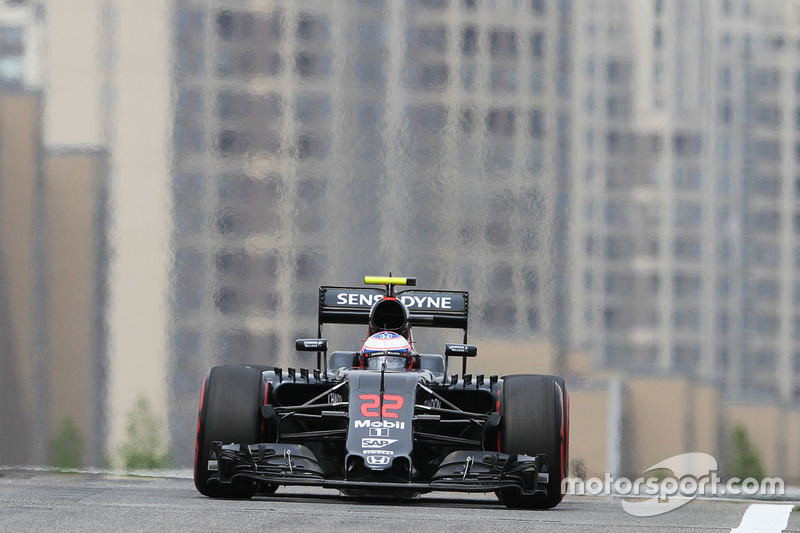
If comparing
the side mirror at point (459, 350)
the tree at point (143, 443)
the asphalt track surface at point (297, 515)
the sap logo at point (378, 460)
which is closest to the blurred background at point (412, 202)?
the tree at point (143, 443)

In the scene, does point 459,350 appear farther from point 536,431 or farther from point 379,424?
point 379,424

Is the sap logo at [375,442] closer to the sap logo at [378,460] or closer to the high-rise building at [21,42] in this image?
the sap logo at [378,460]

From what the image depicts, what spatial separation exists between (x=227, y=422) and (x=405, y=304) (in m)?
2.04

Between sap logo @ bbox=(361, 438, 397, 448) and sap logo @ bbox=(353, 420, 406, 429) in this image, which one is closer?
sap logo @ bbox=(361, 438, 397, 448)

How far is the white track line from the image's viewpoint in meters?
7.01

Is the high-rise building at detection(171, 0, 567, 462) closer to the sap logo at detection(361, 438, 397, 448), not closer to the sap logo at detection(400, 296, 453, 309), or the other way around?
the sap logo at detection(400, 296, 453, 309)

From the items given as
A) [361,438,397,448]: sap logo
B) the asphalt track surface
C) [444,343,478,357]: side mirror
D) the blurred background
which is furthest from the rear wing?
the blurred background

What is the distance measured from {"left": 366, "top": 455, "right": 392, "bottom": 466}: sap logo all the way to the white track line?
5.85 feet

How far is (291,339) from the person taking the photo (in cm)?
1405

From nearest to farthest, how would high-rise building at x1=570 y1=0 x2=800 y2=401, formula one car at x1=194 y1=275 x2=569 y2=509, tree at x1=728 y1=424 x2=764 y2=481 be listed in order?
formula one car at x1=194 y1=275 x2=569 y2=509
tree at x1=728 y1=424 x2=764 y2=481
high-rise building at x1=570 y1=0 x2=800 y2=401

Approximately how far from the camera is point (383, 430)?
7.87m

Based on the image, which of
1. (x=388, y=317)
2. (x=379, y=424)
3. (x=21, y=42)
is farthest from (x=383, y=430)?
(x=21, y=42)

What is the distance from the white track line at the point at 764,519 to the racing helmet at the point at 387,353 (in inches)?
88.1

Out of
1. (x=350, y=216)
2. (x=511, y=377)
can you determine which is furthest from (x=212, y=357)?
(x=511, y=377)
